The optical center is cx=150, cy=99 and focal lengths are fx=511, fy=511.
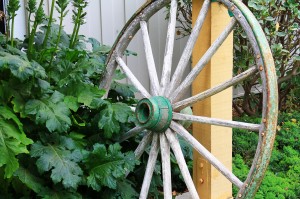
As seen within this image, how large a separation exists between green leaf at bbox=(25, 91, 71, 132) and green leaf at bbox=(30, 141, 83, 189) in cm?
14

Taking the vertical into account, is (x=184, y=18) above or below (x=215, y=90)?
above

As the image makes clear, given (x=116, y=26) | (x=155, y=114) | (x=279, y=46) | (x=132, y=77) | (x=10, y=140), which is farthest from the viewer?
(x=116, y=26)

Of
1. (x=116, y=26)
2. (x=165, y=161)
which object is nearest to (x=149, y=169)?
(x=165, y=161)

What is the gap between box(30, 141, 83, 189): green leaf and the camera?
8.46 feet

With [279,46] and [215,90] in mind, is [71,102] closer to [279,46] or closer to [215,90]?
[215,90]

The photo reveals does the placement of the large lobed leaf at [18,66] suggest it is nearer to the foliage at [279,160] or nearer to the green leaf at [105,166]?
the green leaf at [105,166]

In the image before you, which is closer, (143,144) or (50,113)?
(50,113)

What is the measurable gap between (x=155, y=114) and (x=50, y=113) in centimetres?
55

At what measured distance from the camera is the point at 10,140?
2.48 m

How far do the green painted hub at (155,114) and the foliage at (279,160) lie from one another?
0.95 meters

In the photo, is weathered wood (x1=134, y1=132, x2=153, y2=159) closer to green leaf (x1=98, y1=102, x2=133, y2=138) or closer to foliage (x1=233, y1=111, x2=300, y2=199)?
green leaf (x1=98, y1=102, x2=133, y2=138)

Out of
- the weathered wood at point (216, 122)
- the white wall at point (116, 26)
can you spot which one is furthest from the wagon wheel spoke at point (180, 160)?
the white wall at point (116, 26)

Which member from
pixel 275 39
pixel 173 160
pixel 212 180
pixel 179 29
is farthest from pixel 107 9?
pixel 212 180

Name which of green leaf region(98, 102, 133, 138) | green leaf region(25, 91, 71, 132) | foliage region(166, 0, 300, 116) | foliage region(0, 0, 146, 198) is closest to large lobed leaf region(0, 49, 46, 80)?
foliage region(0, 0, 146, 198)
